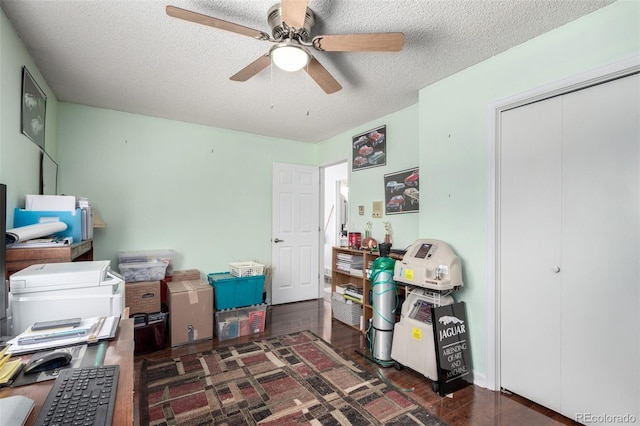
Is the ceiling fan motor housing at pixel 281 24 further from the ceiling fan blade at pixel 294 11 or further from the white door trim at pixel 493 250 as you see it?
the white door trim at pixel 493 250

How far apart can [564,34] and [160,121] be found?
3.94 m

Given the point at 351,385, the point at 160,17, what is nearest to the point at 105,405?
the point at 351,385

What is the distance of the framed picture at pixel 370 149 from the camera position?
364cm

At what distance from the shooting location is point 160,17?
1.85 metres

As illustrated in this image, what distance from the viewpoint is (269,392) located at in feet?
7.40

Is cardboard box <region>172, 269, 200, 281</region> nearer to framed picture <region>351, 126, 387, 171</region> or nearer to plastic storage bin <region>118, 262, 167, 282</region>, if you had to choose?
plastic storage bin <region>118, 262, 167, 282</region>

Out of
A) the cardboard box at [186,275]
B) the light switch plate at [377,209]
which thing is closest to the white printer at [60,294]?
the cardboard box at [186,275]

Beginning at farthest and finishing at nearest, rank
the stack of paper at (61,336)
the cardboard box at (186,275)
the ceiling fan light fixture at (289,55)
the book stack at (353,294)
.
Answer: the cardboard box at (186,275) → the book stack at (353,294) → the ceiling fan light fixture at (289,55) → the stack of paper at (61,336)

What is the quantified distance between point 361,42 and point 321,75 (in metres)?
0.44

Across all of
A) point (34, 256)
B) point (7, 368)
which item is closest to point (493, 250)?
point (7, 368)

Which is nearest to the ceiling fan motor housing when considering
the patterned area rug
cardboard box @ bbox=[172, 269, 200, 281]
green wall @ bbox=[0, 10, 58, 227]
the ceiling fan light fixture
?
the ceiling fan light fixture

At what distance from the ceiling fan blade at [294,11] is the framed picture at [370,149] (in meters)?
2.27

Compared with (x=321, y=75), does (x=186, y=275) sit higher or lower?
lower

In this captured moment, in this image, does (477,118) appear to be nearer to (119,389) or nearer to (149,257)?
(119,389)
